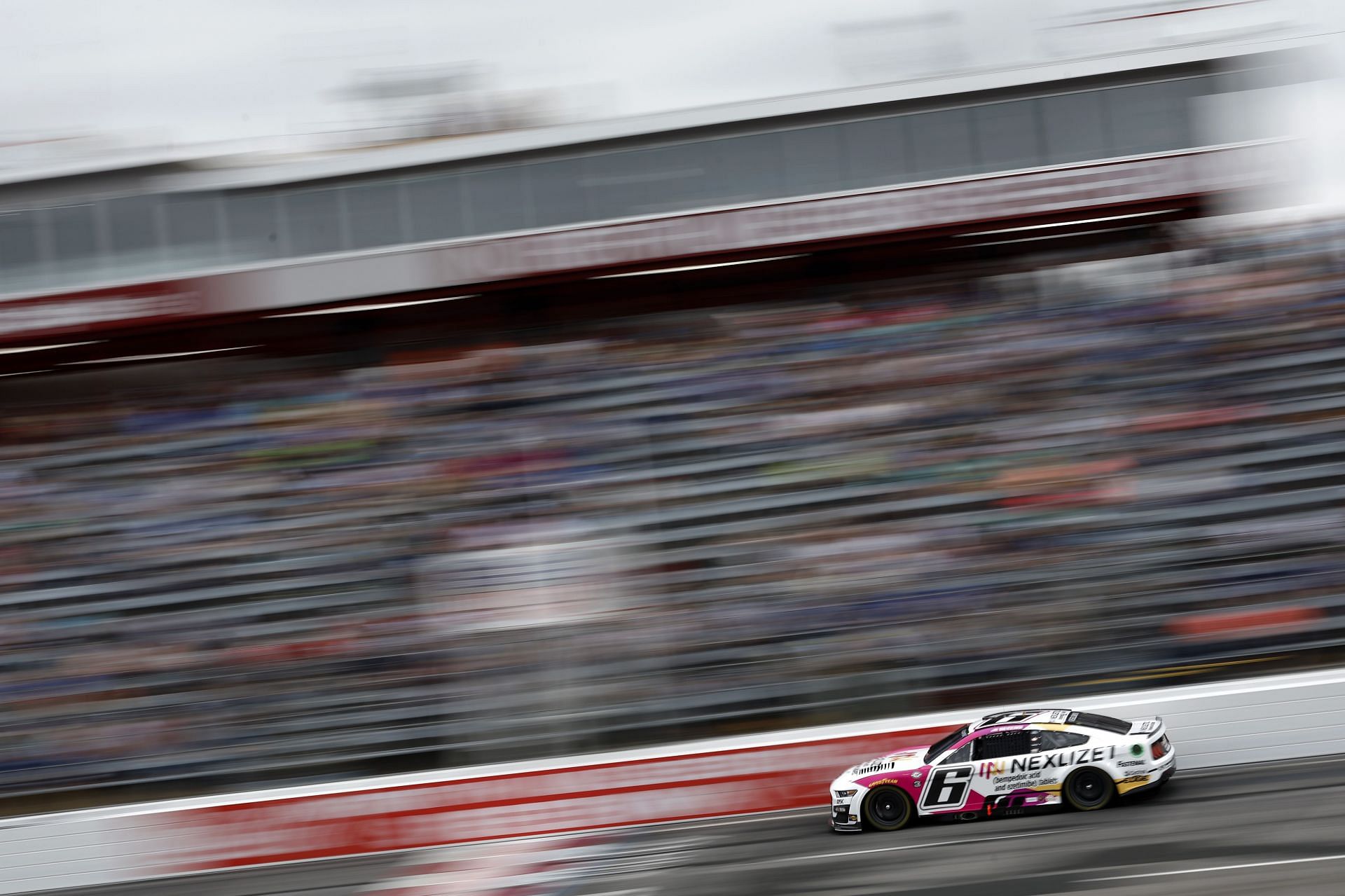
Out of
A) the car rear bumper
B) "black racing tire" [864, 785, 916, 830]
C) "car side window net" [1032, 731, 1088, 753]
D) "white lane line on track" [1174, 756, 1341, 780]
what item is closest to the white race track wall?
"white lane line on track" [1174, 756, 1341, 780]

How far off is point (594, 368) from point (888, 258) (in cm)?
339

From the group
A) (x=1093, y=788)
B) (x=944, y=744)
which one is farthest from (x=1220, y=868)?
(x=944, y=744)

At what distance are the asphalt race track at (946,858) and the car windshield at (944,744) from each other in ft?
1.67

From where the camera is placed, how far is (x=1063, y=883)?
7.22 metres

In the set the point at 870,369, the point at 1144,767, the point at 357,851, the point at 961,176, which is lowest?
the point at 357,851

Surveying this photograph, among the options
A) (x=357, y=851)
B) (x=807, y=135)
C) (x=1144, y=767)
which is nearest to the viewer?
(x=1144, y=767)

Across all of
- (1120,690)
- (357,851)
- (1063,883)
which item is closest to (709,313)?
(1120,690)

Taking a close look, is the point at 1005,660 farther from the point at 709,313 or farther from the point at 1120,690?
the point at 709,313

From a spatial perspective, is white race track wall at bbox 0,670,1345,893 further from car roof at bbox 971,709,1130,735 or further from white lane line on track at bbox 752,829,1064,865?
white lane line on track at bbox 752,829,1064,865

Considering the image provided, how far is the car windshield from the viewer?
9.40 meters

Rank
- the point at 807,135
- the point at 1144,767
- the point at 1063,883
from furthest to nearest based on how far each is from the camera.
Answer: the point at 807,135 < the point at 1144,767 < the point at 1063,883

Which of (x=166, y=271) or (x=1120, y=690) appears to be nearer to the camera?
(x=1120, y=690)

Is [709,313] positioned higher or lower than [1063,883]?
higher

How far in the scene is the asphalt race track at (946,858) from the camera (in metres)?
7.21
